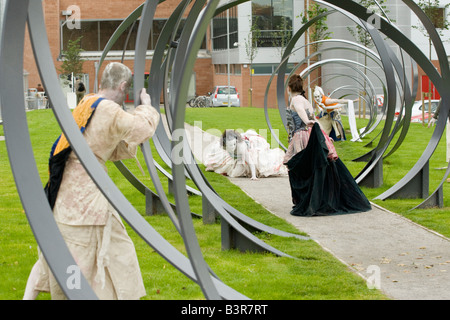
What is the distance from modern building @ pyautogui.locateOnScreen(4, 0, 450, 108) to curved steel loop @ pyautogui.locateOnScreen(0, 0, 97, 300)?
3595cm

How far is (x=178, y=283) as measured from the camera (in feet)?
20.5

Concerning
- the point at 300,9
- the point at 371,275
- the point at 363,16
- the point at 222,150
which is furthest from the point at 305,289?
the point at 300,9

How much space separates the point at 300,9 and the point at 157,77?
39.4m

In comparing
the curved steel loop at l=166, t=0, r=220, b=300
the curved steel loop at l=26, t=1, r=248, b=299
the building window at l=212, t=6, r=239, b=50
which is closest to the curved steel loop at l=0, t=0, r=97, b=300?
Answer: the curved steel loop at l=26, t=1, r=248, b=299

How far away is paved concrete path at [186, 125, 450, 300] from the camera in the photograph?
620cm

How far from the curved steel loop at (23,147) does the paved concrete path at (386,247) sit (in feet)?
9.12

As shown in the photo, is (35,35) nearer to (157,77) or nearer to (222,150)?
(157,77)

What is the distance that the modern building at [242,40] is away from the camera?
46.7 metres

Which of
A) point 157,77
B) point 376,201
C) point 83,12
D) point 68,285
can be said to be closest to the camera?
point 68,285

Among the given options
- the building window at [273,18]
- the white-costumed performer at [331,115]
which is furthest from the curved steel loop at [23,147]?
the building window at [273,18]

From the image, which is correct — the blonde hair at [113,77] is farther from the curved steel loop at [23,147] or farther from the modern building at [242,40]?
the modern building at [242,40]

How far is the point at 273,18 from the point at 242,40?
255 centimetres

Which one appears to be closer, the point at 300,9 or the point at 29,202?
the point at 29,202

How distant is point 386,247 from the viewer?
25.4 feet
